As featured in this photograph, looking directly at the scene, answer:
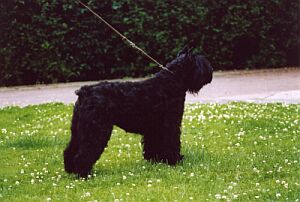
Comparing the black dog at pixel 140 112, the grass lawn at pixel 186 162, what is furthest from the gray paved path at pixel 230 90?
the black dog at pixel 140 112

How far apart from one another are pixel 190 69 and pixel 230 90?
6.79 meters

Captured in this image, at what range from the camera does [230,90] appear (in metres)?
15.0

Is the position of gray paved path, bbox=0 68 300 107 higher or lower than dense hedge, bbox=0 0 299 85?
lower

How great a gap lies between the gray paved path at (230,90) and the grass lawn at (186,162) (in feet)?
5.75

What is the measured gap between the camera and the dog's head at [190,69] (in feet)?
27.2

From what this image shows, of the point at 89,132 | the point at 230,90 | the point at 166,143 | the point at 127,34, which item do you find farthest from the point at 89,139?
the point at 127,34

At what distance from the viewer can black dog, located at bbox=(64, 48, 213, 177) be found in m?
7.56

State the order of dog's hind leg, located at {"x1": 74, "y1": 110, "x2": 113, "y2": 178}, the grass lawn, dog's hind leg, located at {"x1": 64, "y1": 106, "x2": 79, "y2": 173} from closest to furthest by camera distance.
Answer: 1. the grass lawn
2. dog's hind leg, located at {"x1": 74, "y1": 110, "x2": 113, "y2": 178}
3. dog's hind leg, located at {"x1": 64, "y1": 106, "x2": 79, "y2": 173}

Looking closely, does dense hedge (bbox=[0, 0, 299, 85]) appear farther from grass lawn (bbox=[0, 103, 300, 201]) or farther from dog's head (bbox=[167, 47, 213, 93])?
dog's head (bbox=[167, 47, 213, 93])

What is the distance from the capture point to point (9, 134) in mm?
10602

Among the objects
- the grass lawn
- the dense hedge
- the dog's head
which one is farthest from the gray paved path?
the dog's head

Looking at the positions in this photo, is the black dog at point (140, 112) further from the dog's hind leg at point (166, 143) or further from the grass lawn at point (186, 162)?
the grass lawn at point (186, 162)

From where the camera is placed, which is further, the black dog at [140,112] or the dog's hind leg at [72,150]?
the dog's hind leg at [72,150]

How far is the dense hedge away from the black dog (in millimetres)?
8123
